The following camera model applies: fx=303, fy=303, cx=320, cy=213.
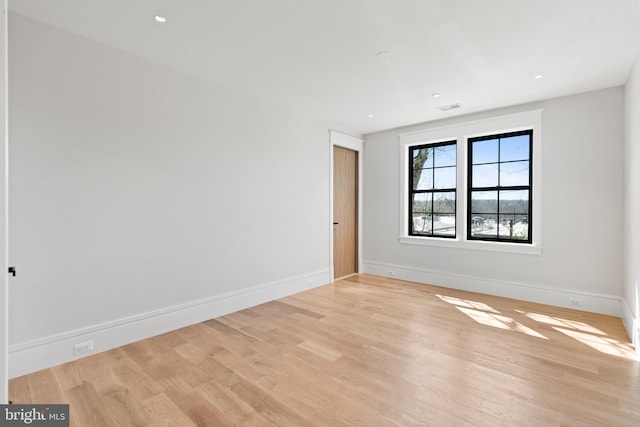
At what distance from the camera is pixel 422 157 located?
5.44 m

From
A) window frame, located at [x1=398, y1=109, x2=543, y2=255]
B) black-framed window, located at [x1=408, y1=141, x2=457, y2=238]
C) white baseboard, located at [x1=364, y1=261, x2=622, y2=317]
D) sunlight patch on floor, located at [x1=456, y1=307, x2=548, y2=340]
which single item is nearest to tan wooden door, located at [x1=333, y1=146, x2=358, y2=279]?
white baseboard, located at [x1=364, y1=261, x2=622, y2=317]

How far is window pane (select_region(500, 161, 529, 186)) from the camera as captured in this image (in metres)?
4.32

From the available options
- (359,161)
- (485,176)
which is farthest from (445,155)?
(359,161)

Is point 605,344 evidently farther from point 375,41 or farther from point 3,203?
point 3,203

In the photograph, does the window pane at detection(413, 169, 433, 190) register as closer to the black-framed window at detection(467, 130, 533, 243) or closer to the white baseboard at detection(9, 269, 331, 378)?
Result: the black-framed window at detection(467, 130, 533, 243)

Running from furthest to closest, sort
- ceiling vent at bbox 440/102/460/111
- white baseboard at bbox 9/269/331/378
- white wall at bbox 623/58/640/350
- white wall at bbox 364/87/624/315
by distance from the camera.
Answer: ceiling vent at bbox 440/102/460/111, white wall at bbox 364/87/624/315, white wall at bbox 623/58/640/350, white baseboard at bbox 9/269/331/378

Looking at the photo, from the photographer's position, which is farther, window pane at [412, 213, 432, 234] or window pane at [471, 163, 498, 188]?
window pane at [412, 213, 432, 234]

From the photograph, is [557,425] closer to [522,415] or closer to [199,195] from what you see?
[522,415]

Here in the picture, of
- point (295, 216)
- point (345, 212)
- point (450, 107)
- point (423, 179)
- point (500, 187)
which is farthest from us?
point (345, 212)

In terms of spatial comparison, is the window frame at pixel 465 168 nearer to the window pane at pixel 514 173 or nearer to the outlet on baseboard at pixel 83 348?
the window pane at pixel 514 173

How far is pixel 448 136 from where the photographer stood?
4926 millimetres

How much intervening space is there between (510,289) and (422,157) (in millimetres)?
2524

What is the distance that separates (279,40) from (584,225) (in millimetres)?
4193

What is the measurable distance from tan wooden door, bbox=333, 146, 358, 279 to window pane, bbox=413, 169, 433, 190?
3.70ft
